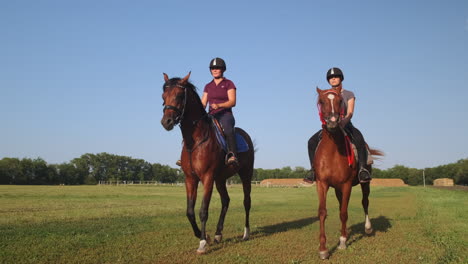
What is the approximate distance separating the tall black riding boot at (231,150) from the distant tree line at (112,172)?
119m

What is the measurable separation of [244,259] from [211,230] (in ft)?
13.8

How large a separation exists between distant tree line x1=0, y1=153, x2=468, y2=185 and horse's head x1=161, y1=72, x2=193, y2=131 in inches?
4703

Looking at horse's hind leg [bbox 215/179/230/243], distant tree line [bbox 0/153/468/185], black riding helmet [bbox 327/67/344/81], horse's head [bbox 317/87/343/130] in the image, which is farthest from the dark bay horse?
distant tree line [bbox 0/153/468/185]

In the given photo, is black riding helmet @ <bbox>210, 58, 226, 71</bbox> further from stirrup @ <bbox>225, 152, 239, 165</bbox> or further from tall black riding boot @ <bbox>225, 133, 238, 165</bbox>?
stirrup @ <bbox>225, 152, 239, 165</bbox>

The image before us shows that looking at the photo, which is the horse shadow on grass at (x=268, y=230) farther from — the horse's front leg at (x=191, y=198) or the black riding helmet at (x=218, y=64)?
the black riding helmet at (x=218, y=64)

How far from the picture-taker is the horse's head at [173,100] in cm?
689

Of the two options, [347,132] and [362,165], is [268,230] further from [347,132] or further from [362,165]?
[347,132]

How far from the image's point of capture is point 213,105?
340 inches

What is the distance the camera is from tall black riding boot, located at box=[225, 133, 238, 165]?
323 inches

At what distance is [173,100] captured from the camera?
7.18 m

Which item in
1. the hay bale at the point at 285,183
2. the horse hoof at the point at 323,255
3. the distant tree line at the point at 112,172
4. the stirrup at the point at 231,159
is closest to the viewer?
the horse hoof at the point at 323,255

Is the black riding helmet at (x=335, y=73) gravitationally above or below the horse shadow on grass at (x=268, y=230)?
above

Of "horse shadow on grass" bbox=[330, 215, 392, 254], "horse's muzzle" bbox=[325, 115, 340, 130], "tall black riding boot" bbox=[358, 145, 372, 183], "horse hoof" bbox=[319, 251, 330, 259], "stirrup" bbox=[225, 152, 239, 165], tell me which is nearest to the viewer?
"horse hoof" bbox=[319, 251, 330, 259]

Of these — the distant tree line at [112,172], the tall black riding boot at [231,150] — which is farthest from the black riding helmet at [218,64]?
the distant tree line at [112,172]
